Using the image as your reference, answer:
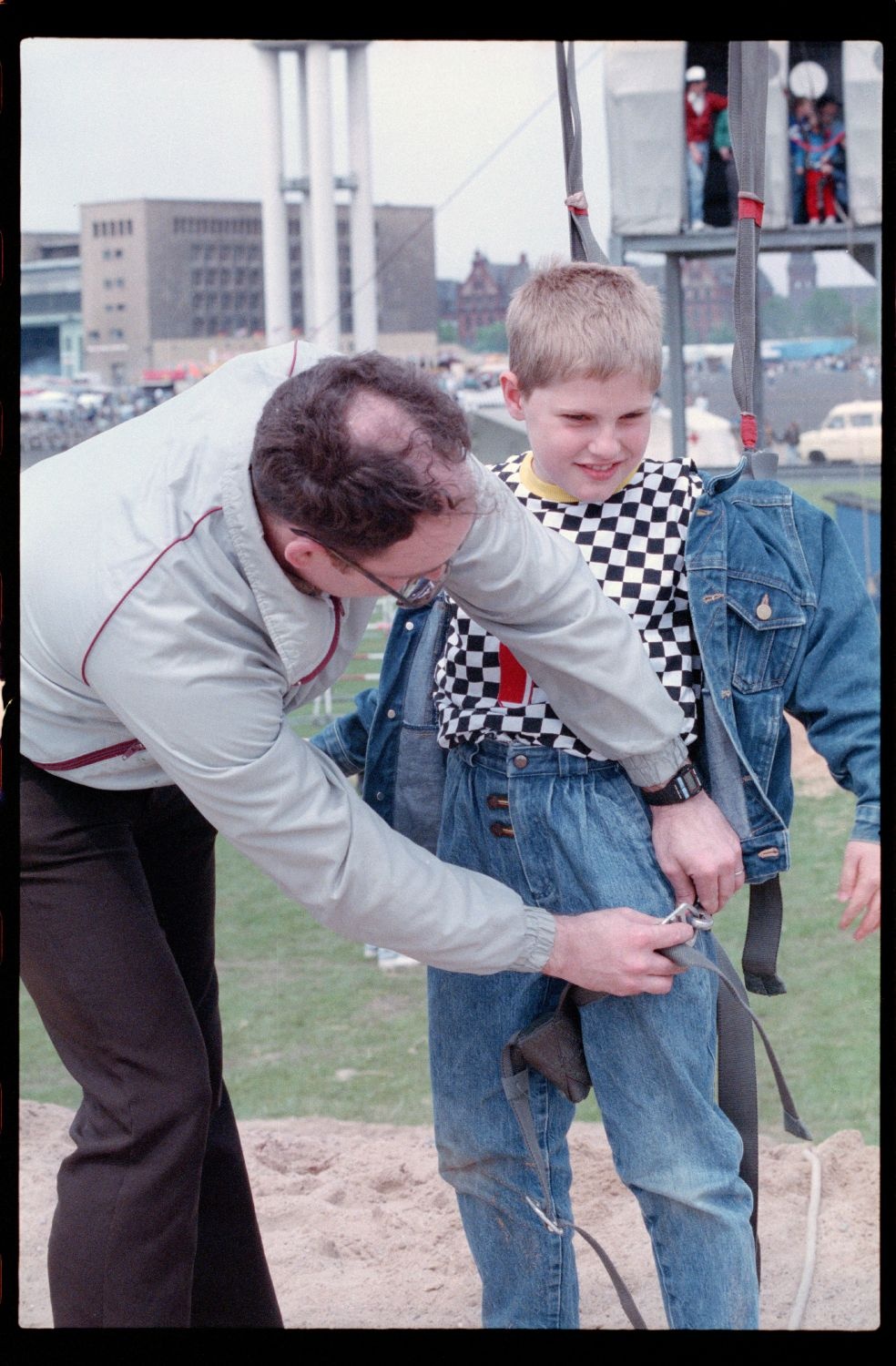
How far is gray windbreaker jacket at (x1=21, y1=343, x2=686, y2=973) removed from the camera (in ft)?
4.36

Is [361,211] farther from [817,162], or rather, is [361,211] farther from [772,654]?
[772,654]

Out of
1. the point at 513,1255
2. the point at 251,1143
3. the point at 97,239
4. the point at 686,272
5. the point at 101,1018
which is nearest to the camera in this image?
the point at 101,1018

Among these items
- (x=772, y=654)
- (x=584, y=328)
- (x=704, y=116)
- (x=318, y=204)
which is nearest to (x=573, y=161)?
(x=584, y=328)

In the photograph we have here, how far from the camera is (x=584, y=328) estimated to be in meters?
1.55

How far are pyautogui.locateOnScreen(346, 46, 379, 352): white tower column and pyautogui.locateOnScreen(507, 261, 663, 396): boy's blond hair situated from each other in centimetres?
727

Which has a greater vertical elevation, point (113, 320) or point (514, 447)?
point (113, 320)

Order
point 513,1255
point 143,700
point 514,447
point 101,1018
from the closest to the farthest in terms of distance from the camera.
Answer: point 143,700
point 101,1018
point 513,1255
point 514,447

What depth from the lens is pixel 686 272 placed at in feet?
27.8

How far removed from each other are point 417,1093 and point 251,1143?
482 millimetres

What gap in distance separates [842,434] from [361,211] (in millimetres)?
3582
